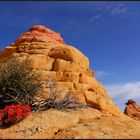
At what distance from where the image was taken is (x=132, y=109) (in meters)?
37.3

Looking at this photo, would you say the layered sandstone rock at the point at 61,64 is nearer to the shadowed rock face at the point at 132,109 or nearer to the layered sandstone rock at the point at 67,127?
the layered sandstone rock at the point at 67,127

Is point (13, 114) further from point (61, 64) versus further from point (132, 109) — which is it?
point (132, 109)

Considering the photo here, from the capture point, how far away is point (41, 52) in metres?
20.4

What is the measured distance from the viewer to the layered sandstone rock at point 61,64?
17.6 m

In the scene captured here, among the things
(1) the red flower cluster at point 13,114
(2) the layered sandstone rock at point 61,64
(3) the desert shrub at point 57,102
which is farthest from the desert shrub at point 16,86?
(2) the layered sandstone rock at point 61,64

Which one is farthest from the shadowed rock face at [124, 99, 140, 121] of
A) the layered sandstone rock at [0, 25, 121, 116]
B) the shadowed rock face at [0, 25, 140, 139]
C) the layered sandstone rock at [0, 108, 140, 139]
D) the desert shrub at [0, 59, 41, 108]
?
the layered sandstone rock at [0, 108, 140, 139]

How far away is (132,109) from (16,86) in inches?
955

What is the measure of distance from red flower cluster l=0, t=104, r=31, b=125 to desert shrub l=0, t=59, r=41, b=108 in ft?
4.49

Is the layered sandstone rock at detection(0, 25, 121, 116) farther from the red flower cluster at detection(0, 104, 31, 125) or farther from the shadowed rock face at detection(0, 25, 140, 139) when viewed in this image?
the red flower cluster at detection(0, 104, 31, 125)

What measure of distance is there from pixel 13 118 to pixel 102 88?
842 centimetres

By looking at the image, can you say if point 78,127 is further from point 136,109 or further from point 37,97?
point 136,109

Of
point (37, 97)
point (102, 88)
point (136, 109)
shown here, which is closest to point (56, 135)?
point (37, 97)

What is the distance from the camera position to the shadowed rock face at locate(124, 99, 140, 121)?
36.1 metres

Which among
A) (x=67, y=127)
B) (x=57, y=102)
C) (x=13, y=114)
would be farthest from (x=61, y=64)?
(x=67, y=127)
